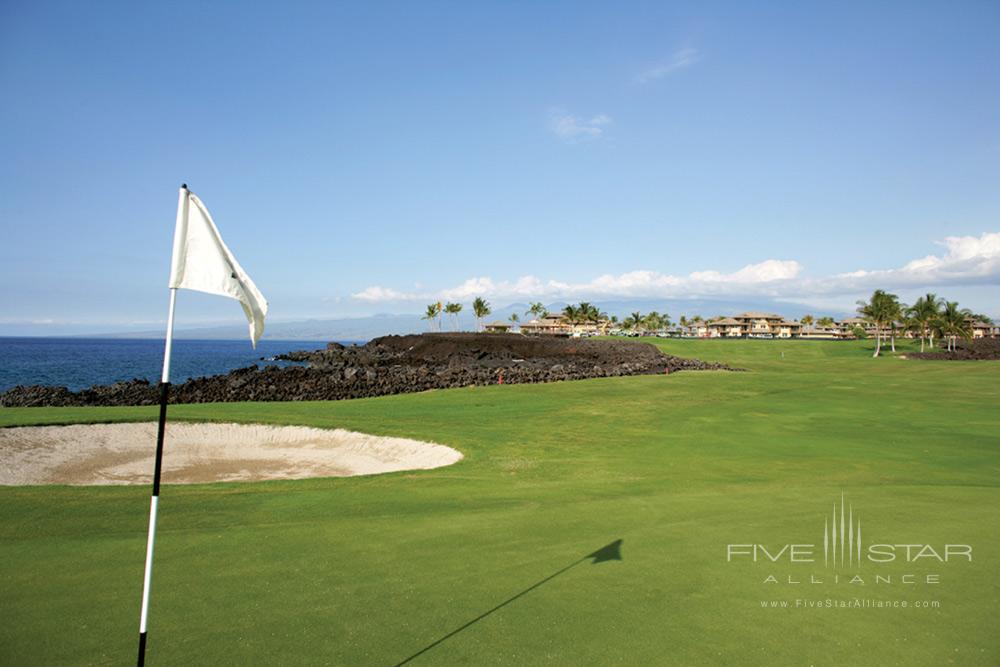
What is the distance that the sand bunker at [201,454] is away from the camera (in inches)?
722

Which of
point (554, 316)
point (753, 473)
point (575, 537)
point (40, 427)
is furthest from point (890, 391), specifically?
point (554, 316)

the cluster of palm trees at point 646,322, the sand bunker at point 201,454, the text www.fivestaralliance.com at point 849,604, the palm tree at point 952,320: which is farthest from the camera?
the cluster of palm trees at point 646,322

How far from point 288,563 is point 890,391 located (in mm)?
37558

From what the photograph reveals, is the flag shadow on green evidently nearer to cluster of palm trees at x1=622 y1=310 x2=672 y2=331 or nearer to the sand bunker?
Result: the sand bunker

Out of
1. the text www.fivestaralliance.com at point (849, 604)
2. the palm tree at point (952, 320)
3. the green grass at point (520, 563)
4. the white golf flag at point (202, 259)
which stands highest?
the palm tree at point (952, 320)

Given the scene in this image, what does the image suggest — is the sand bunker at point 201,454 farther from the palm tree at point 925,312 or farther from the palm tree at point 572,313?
the palm tree at point 572,313

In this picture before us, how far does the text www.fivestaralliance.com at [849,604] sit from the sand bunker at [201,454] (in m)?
12.6

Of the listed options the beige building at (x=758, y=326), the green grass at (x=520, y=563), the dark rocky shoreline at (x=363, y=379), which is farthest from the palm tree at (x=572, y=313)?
the green grass at (x=520, y=563)


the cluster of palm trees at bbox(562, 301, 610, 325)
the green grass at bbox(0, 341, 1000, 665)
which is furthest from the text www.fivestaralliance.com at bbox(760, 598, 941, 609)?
the cluster of palm trees at bbox(562, 301, 610, 325)

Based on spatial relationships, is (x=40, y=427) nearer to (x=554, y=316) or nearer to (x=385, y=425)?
(x=385, y=425)

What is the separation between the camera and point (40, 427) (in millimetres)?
21062

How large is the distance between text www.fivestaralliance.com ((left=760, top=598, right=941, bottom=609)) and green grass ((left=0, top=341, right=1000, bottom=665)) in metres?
0.12

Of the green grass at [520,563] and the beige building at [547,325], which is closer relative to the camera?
the green grass at [520,563]

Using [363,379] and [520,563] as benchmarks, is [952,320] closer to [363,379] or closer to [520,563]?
[363,379]
